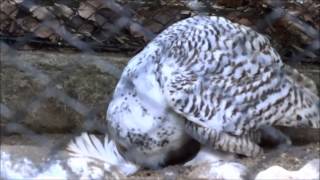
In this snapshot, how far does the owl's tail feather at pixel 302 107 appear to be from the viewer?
3.25 m

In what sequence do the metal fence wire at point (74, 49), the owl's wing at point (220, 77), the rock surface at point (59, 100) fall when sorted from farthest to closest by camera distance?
the metal fence wire at point (74, 49)
the rock surface at point (59, 100)
the owl's wing at point (220, 77)

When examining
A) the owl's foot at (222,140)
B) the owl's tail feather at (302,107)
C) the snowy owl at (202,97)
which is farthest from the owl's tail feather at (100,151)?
the owl's tail feather at (302,107)

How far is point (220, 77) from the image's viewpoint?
3.21 m

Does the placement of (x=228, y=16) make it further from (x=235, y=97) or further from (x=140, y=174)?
(x=140, y=174)

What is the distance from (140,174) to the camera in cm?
322

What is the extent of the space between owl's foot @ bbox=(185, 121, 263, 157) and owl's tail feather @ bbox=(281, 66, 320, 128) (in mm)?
145

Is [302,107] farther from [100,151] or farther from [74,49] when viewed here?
[74,49]

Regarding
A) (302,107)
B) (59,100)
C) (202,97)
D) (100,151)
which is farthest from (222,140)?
(59,100)

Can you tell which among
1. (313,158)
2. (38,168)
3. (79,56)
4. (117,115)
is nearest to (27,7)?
(79,56)

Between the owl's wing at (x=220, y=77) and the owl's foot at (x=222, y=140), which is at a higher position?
the owl's wing at (x=220, y=77)

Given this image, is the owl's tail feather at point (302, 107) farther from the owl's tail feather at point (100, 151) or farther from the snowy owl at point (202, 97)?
the owl's tail feather at point (100, 151)

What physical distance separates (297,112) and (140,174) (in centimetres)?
57

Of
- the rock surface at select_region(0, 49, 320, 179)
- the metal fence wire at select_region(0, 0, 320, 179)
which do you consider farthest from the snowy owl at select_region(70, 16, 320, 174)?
the metal fence wire at select_region(0, 0, 320, 179)

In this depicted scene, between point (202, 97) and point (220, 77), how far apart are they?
0.33ft
